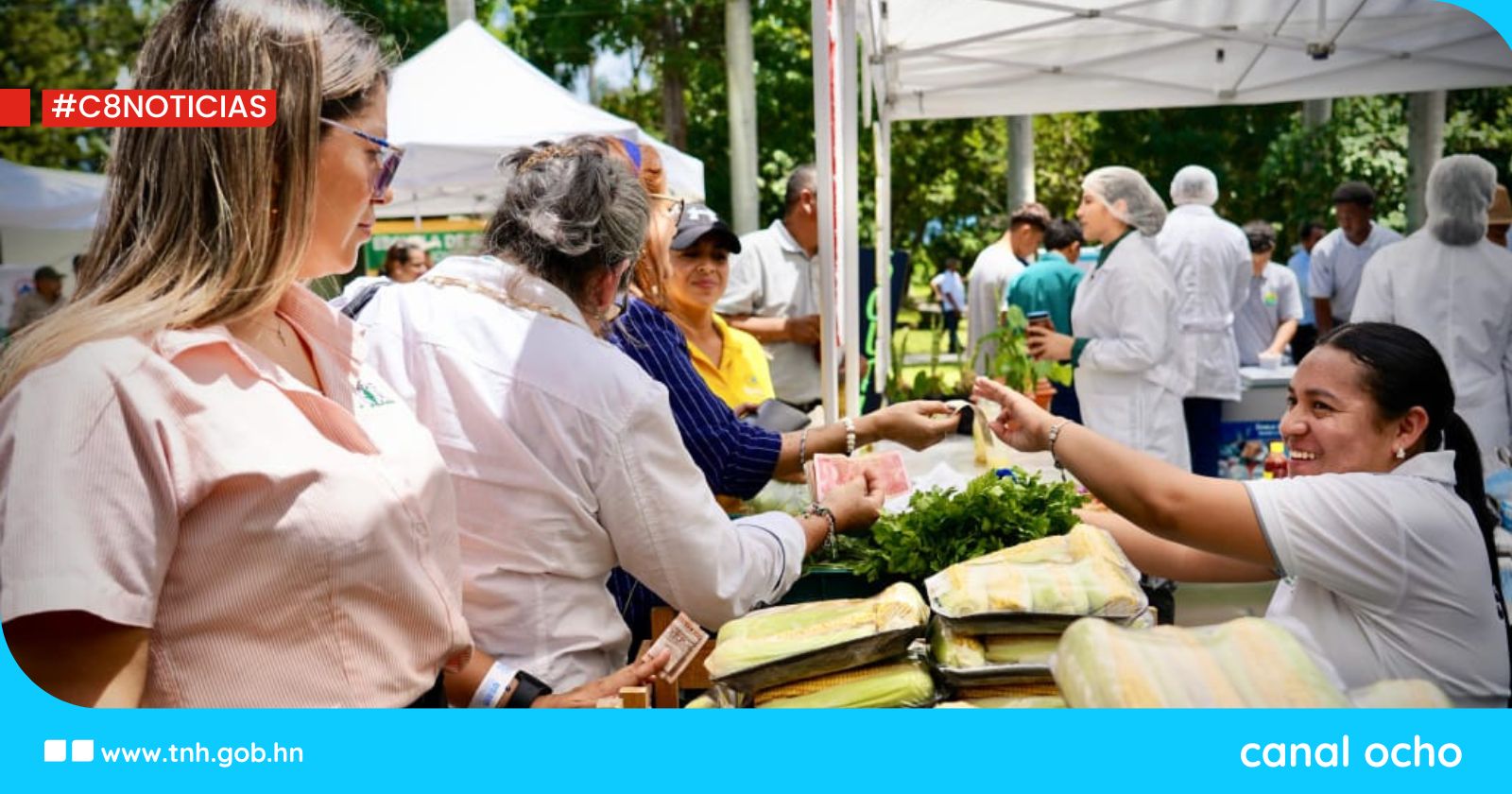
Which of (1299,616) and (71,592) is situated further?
(1299,616)

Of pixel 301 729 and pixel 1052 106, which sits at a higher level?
pixel 1052 106

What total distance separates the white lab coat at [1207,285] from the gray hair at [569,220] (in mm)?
3928

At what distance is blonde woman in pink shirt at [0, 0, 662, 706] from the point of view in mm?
1078

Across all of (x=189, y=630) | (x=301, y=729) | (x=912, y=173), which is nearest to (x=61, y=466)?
(x=189, y=630)

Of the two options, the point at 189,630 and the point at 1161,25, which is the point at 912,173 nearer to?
the point at 1161,25

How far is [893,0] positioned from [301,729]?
5237 mm

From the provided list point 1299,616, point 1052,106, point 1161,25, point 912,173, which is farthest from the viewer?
point 912,173

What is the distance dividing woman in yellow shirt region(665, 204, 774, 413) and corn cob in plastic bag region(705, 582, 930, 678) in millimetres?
1499

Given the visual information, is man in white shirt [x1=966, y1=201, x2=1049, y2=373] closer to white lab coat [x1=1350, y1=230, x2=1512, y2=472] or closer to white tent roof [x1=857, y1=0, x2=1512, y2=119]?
white tent roof [x1=857, y1=0, x2=1512, y2=119]

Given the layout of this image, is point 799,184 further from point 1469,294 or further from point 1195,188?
point 1469,294

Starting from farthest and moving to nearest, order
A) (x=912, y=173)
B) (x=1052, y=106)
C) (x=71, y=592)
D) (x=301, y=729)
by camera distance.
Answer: (x=912, y=173), (x=1052, y=106), (x=301, y=729), (x=71, y=592)

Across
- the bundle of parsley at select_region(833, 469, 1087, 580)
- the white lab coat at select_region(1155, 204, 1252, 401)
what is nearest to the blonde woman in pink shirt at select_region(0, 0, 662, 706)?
the bundle of parsley at select_region(833, 469, 1087, 580)

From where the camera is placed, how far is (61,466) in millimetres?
1063

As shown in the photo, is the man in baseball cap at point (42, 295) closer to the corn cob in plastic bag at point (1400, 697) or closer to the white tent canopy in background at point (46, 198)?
the white tent canopy in background at point (46, 198)
